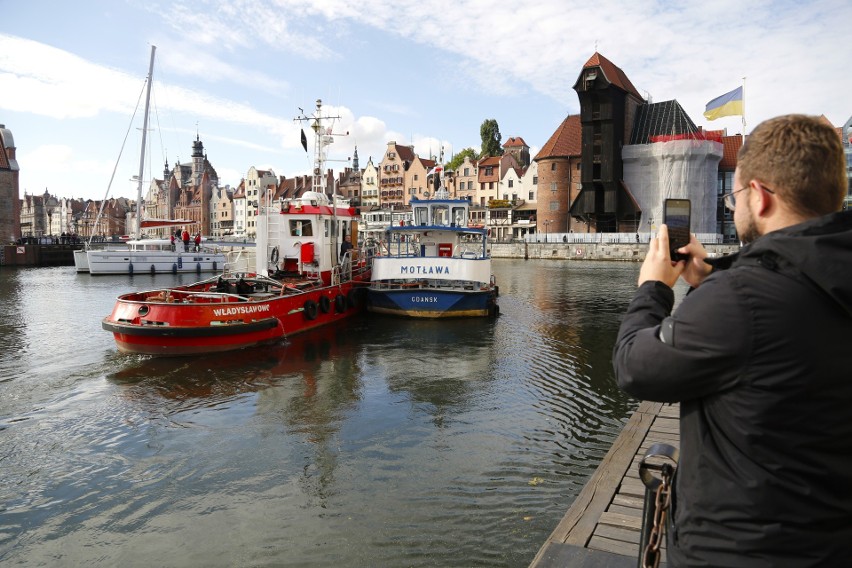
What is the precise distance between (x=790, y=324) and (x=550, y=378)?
12247mm

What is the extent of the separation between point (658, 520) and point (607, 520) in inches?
95.8

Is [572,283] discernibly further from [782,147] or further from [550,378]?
[782,147]

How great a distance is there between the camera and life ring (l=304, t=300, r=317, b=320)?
19.2 meters

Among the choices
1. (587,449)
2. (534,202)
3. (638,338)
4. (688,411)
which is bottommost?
(587,449)

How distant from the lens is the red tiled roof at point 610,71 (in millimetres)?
63094

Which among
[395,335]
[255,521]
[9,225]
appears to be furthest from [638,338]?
[9,225]

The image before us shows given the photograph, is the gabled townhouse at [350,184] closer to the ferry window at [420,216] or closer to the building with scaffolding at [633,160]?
the building with scaffolding at [633,160]

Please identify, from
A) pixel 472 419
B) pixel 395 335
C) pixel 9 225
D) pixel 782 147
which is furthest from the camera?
pixel 9 225

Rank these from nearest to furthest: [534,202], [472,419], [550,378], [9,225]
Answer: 1. [472,419]
2. [550,378]
3. [9,225]
4. [534,202]

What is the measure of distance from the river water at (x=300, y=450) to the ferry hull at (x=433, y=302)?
12.8 feet

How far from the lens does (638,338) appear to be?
198cm

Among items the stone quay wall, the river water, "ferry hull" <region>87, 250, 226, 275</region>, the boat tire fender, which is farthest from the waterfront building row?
the river water

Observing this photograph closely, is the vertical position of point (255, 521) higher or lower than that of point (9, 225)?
lower

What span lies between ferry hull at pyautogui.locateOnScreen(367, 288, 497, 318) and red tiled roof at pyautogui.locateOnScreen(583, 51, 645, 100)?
162 feet
